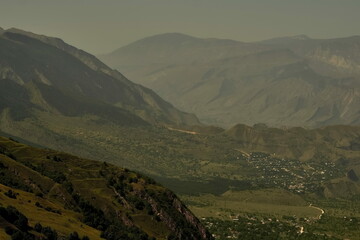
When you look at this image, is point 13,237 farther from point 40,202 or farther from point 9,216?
point 40,202

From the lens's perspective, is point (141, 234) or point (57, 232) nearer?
point (57, 232)

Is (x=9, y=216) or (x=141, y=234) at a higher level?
(x=9, y=216)

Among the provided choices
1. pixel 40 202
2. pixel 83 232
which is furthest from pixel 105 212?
pixel 83 232

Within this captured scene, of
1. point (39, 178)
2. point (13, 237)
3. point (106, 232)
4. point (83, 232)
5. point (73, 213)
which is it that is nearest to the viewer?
point (13, 237)

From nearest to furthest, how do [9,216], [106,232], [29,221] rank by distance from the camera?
1. [9,216]
2. [29,221]
3. [106,232]

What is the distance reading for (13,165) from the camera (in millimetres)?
198750

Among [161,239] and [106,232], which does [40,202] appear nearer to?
[106,232]

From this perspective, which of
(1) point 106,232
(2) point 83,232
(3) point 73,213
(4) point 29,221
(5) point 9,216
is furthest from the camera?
(3) point 73,213

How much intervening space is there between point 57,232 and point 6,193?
25633 mm

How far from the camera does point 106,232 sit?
164m

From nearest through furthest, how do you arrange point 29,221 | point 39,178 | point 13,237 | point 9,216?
point 13,237, point 9,216, point 29,221, point 39,178

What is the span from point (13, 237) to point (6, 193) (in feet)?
137

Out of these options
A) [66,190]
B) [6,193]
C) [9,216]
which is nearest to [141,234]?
[66,190]

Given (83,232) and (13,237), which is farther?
(83,232)
